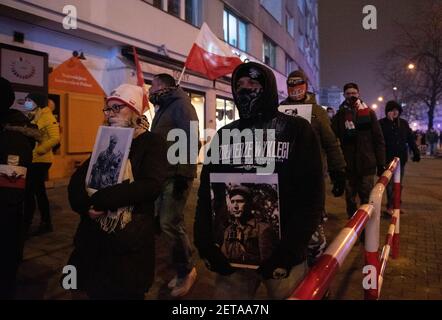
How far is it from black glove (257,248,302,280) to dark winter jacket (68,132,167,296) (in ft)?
2.47

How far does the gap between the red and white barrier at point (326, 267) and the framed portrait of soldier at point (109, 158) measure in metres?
1.25

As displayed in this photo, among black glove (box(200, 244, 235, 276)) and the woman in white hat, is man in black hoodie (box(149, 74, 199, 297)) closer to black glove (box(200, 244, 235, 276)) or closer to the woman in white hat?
the woman in white hat

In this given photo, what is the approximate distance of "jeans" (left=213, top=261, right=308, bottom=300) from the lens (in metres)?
2.21

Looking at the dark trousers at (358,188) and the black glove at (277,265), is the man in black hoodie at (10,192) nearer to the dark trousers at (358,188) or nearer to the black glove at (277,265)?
the black glove at (277,265)

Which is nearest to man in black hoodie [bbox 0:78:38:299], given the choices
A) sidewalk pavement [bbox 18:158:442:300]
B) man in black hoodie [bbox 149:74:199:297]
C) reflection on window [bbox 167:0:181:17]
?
sidewalk pavement [bbox 18:158:442:300]

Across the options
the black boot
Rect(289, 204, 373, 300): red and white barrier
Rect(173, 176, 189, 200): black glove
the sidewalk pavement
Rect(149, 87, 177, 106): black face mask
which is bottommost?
the sidewalk pavement

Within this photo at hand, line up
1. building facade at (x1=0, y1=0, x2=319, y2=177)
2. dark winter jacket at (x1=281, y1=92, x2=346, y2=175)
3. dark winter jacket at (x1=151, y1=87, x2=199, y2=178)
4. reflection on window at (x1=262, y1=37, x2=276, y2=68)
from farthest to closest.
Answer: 1. reflection on window at (x1=262, y1=37, x2=276, y2=68)
2. building facade at (x1=0, y1=0, x2=319, y2=177)
3. dark winter jacket at (x1=281, y1=92, x2=346, y2=175)
4. dark winter jacket at (x1=151, y1=87, x2=199, y2=178)

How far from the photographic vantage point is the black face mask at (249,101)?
7.29 ft

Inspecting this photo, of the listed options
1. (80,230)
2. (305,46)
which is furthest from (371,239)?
(305,46)

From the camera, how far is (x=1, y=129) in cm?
275

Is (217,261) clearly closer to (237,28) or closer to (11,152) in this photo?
(11,152)

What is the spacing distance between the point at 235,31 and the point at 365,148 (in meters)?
15.0

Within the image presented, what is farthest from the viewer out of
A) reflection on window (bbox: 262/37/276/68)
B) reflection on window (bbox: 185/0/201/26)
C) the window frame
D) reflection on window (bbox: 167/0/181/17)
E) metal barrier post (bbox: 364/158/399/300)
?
reflection on window (bbox: 262/37/276/68)

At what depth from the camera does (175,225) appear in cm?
406
